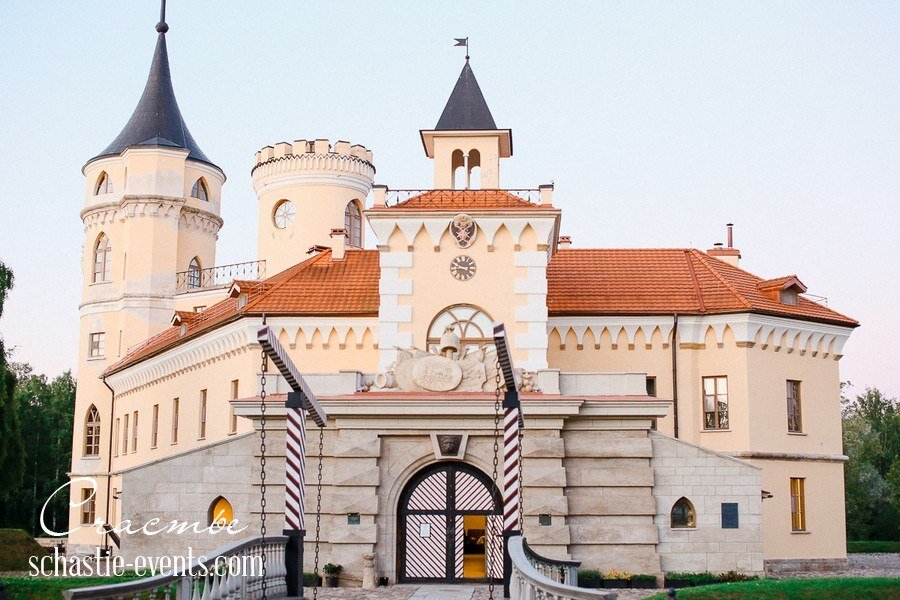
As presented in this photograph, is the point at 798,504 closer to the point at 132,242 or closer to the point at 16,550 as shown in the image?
the point at 16,550

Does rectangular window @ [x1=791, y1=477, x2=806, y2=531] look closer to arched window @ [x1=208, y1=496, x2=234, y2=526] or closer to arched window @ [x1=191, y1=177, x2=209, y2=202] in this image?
arched window @ [x1=208, y1=496, x2=234, y2=526]

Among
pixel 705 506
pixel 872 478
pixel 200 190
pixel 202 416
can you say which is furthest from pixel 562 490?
pixel 872 478

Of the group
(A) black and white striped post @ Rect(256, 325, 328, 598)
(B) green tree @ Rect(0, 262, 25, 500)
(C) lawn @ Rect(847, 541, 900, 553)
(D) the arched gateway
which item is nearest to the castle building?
(D) the arched gateway

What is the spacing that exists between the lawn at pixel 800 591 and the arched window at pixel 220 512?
12.0 m

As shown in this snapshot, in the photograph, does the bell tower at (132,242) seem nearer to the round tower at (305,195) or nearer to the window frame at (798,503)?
the round tower at (305,195)

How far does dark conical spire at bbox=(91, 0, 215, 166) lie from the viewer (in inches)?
2031

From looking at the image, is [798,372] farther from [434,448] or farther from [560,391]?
[434,448]

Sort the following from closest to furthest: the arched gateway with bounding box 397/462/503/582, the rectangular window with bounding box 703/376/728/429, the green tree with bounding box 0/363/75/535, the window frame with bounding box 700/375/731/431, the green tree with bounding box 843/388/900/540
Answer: the arched gateway with bounding box 397/462/503/582 → the window frame with bounding box 700/375/731/431 → the rectangular window with bounding box 703/376/728/429 → the green tree with bounding box 843/388/900/540 → the green tree with bounding box 0/363/75/535

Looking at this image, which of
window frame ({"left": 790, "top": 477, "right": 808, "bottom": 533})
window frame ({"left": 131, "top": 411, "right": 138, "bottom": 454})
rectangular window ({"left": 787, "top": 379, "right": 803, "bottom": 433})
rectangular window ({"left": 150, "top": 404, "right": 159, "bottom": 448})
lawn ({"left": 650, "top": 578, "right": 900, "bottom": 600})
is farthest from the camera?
window frame ({"left": 131, "top": 411, "right": 138, "bottom": 454})

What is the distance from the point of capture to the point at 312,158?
51.1 metres

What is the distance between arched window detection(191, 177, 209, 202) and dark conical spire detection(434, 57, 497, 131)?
19.0 m

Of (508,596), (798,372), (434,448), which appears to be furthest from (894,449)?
(508,596)

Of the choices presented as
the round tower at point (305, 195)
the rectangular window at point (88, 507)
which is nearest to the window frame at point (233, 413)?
the round tower at point (305, 195)

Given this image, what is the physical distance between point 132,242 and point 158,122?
5.68m
